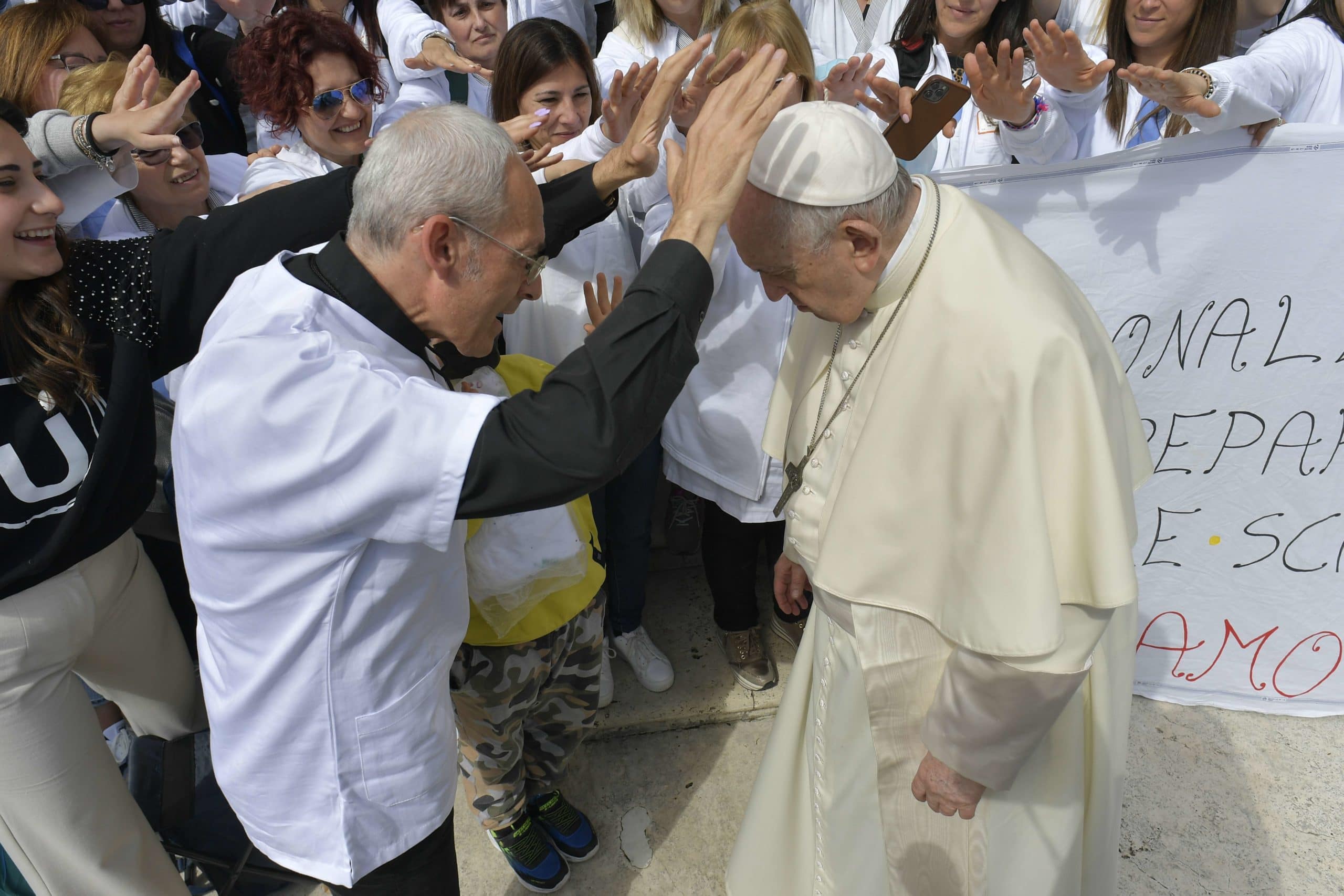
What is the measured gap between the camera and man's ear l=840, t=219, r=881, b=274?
1711mm

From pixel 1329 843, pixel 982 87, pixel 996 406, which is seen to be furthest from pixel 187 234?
pixel 1329 843

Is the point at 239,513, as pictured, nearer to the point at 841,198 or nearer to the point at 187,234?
the point at 187,234

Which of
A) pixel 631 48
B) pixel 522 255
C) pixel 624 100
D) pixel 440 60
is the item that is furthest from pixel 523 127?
A: pixel 631 48

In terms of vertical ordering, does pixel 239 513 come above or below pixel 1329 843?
above

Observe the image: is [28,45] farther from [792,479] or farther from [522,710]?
[792,479]

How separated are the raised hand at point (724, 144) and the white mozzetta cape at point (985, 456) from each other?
449 millimetres

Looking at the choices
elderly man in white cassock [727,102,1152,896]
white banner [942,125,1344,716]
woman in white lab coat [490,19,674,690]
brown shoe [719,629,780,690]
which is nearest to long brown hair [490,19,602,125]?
woman in white lab coat [490,19,674,690]

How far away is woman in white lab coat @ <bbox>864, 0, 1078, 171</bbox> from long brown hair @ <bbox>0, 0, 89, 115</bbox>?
285cm

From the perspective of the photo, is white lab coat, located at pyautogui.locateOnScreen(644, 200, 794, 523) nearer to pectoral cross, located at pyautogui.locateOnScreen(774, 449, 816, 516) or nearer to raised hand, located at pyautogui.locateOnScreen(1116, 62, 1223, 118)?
pectoral cross, located at pyautogui.locateOnScreen(774, 449, 816, 516)

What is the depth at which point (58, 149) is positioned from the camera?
2.19 meters

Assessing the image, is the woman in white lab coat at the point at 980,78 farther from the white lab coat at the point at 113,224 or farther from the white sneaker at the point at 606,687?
the white lab coat at the point at 113,224

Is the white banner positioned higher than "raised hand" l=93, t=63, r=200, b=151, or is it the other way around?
"raised hand" l=93, t=63, r=200, b=151

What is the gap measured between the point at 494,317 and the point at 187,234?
95cm

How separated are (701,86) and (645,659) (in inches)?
85.4
